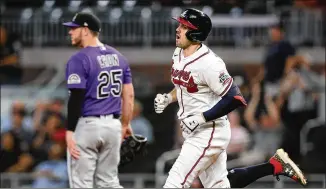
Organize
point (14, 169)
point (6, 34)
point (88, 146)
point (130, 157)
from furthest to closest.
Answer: point (6, 34)
point (14, 169)
point (130, 157)
point (88, 146)

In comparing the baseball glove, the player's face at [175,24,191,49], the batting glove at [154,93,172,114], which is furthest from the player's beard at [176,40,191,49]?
the baseball glove

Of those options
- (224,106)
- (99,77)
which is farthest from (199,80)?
(99,77)

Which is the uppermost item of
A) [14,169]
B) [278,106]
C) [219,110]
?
[219,110]

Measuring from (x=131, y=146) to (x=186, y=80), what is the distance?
1.88 meters

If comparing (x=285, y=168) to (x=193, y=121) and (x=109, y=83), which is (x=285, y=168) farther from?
(x=109, y=83)

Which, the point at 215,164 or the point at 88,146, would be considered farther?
the point at 88,146

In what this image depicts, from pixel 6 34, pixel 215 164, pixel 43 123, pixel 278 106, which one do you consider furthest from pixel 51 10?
pixel 215 164

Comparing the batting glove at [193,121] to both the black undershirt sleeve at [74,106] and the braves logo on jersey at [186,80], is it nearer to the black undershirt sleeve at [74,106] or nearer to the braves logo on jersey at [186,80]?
the braves logo on jersey at [186,80]

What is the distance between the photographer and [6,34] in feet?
50.5

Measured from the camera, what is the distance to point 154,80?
14.9 meters

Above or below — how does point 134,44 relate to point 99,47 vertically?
below

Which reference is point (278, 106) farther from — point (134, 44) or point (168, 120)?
point (134, 44)

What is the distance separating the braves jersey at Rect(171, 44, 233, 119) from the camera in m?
8.07

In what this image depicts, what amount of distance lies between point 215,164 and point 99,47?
5.42ft
